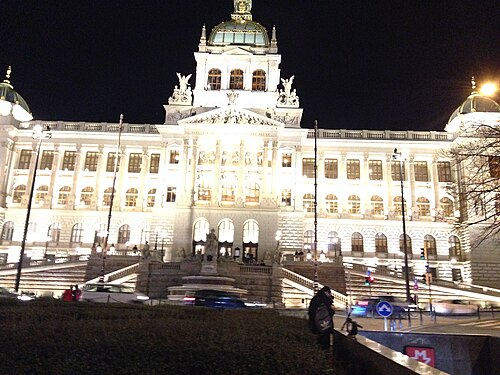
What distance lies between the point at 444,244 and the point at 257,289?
30.9 meters

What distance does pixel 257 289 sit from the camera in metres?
40.1

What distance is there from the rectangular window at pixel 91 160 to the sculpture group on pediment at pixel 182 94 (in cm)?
1274

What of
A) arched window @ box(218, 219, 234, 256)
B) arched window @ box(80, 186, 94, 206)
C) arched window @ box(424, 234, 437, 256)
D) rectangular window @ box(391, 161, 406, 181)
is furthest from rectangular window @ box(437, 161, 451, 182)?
arched window @ box(80, 186, 94, 206)

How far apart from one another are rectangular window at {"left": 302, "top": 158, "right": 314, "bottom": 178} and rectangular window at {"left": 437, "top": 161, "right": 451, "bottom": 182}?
1697 centimetres

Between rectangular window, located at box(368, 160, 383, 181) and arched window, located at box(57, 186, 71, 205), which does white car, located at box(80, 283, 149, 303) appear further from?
rectangular window, located at box(368, 160, 383, 181)

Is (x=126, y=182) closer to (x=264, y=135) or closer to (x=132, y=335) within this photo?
(x=264, y=135)

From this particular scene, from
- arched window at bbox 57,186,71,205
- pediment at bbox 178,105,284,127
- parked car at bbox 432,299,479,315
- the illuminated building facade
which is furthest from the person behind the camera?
arched window at bbox 57,186,71,205

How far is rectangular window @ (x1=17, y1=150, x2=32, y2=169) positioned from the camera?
2515 inches

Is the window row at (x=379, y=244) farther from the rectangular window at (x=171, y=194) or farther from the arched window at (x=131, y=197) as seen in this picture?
the arched window at (x=131, y=197)

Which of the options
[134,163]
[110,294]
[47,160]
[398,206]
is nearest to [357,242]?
[398,206]

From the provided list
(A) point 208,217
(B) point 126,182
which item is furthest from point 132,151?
(A) point 208,217

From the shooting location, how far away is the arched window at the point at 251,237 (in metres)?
56.5

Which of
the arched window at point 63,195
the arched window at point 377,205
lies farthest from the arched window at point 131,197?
the arched window at point 377,205

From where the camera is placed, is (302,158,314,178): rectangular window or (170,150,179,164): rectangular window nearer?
(170,150,179,164): rectangular window
